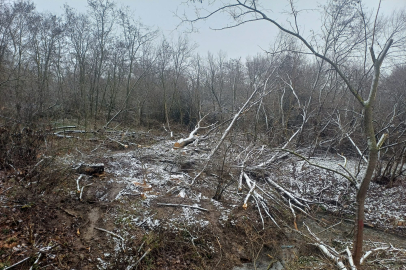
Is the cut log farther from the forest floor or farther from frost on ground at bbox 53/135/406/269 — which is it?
frost on ground at bbox 53/135/406/269

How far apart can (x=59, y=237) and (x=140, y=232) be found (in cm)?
145

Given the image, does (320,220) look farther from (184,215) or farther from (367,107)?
(367,107)

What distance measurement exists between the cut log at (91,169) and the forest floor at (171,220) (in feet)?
0.32

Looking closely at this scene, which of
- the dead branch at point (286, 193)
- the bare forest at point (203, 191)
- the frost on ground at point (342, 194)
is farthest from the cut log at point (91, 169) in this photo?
the frost on ground at point (342, 194)

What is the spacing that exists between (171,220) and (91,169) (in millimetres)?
2973

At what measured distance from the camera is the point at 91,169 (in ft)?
22.7

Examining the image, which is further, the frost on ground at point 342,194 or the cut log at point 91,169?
the frost on ground at point 342,194

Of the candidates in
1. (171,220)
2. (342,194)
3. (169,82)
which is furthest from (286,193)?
(169,82)

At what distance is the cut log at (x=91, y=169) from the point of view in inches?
271

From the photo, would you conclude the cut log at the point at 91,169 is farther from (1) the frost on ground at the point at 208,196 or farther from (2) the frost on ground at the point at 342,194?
(2) the frost on ground at the point at 342,194

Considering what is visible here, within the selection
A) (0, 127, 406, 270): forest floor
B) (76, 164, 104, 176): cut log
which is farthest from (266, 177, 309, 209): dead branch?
(76, 164, 104, 176): cut log

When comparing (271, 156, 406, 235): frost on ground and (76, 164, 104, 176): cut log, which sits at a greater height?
(76, 164, 104, 176): cut log

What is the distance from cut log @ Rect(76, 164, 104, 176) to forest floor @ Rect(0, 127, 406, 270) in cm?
10

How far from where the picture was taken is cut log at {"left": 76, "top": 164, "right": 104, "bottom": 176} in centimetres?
688
